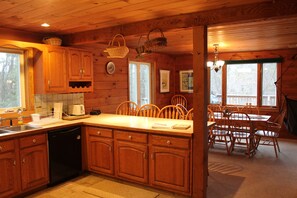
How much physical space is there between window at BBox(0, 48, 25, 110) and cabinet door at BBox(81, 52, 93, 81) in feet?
2.98

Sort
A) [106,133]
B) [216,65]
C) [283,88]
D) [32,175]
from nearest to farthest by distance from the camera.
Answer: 1. [32,175]
2. [106,133]
3. [216,65]
4. [283,88]

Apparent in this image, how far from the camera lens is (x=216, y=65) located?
5.23 m

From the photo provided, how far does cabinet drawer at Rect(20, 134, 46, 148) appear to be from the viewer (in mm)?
3020

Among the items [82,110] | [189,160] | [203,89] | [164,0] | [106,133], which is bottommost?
[189,160]

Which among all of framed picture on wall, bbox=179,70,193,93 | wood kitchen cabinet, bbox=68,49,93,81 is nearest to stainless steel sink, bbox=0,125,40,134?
wood kitchen cabinet, bbox=68,49,93,81

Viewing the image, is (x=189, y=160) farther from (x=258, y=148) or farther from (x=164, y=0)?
(x=258, y=148)

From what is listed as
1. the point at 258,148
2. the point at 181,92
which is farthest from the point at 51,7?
the point at 181,92

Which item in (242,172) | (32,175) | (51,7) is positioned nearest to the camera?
(51,7)

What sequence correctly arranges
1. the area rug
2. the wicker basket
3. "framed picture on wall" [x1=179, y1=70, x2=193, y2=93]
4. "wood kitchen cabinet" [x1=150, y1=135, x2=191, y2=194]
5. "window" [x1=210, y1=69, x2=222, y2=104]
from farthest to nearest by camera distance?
1. "framed picture on wall" [x1=179, y1=70, x2=193, y2=93]
2. "window" [x1=210, y1=69, x2=222, y2=104]
3. the wicker basket
4. the area rug
5. "wood kitchen cabinet" [x1=150, y1=135, x2=191, y2=194]

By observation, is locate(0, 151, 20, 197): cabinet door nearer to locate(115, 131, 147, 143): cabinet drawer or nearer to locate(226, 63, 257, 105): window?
locate(115, 131, 147, 143): cabinet drawer

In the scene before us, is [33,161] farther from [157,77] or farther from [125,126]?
[157,77]

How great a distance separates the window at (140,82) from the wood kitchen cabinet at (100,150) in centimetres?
222

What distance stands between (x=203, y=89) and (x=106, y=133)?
1.53 metres

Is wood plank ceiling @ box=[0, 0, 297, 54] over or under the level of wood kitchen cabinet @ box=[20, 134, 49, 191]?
over
